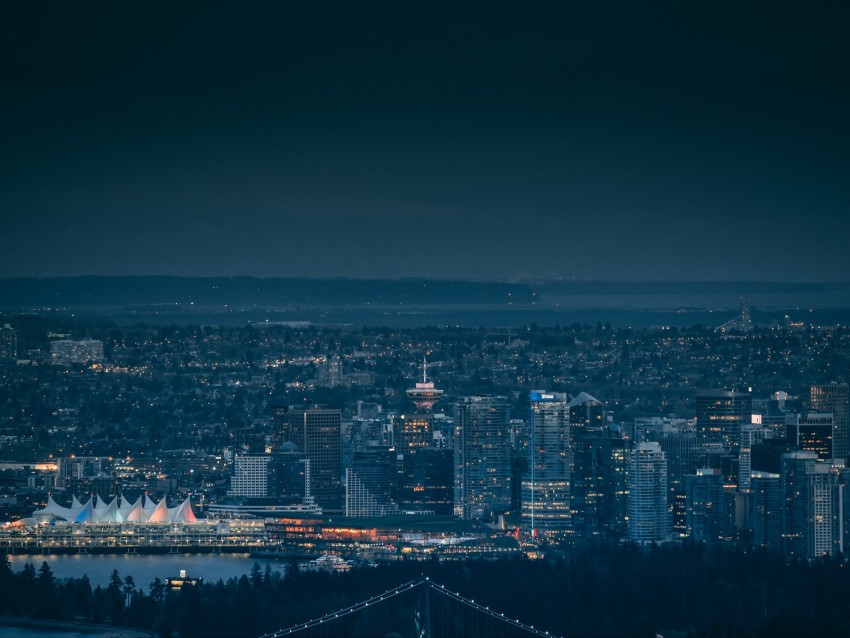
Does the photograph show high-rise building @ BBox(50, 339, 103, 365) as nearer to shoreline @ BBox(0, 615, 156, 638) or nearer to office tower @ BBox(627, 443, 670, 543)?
office tower @ BBox(627, 443, 670, 543)

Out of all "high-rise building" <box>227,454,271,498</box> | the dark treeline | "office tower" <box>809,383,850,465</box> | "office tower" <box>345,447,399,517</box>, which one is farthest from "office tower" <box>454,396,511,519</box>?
the dark treeline

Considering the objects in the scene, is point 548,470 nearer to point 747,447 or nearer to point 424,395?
point 747,447

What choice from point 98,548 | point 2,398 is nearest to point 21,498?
point 98,548

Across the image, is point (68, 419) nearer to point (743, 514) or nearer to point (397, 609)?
point (743, 514)

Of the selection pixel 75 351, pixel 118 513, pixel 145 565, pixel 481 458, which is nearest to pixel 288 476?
pixel 481 458

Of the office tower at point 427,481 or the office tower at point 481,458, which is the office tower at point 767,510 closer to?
the office tower at point 481,458

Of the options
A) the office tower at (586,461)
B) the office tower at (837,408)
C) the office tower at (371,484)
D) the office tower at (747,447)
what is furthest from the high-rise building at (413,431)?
the office tower at (837,408)
